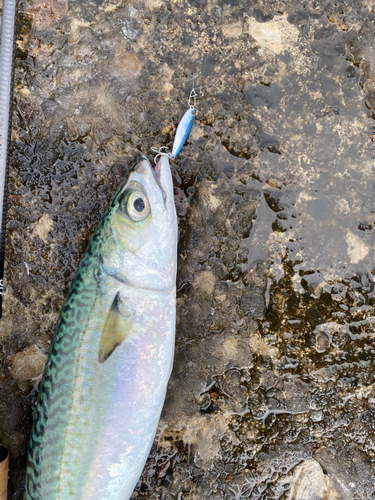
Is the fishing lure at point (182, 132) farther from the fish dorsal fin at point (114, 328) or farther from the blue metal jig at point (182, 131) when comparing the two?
the fish dorsal fin at point (114, 328)

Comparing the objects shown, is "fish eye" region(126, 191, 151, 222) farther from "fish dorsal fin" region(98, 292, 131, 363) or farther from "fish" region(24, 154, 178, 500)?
"fish dorsal fin" region(98, 292, 131, 363)

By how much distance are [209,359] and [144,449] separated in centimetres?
73

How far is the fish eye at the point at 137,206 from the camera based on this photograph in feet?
7.14

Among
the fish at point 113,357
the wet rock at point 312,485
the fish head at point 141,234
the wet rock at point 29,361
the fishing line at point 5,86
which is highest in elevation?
the fishing line at point 5,86

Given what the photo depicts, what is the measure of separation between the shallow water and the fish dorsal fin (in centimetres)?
62

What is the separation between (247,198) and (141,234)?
895 millimetres

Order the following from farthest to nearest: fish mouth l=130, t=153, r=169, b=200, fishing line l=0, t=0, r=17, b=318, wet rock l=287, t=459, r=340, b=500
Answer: wet rock l=287, t=459, r=340, b=500
fishing line l=0, t=0, r=17, b=318
fish mouth l=130, t=153, r=169, b=200

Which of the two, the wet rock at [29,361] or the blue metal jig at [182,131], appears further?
the wet rock at [29,361]

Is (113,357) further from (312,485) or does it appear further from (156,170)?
(312,485)

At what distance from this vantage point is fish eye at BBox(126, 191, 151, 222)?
2.18 m

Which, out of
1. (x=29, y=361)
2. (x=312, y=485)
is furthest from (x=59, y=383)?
(x=312, y=485)

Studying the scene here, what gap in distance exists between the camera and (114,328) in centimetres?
211

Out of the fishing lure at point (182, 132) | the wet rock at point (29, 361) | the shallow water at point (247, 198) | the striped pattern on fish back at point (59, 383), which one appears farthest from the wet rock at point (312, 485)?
the fishing lure at point (182, 132)

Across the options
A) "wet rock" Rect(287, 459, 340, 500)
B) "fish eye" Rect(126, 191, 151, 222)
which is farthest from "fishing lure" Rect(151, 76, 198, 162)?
"wet rock" Rect(287, 459, 340, 500)
